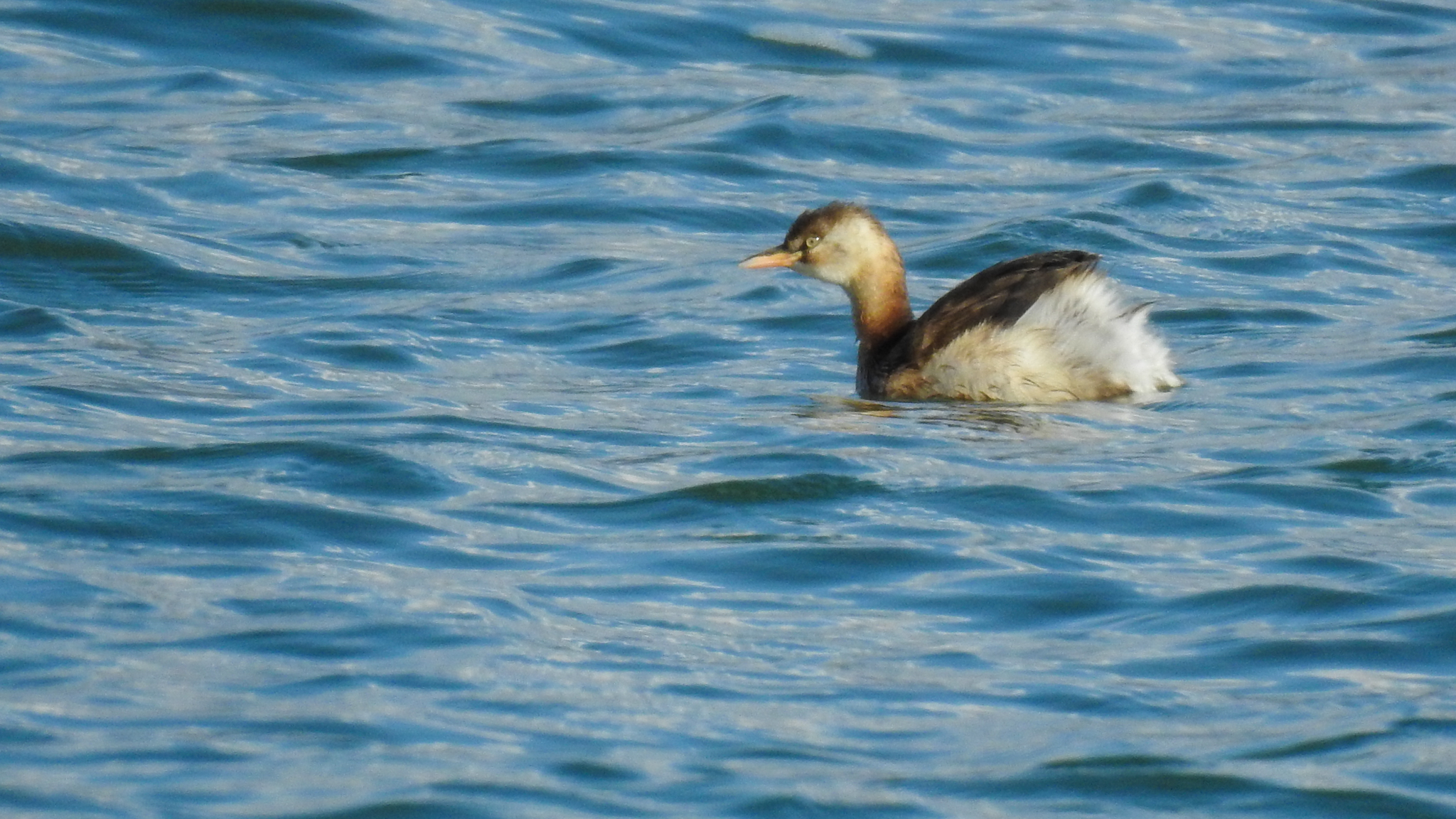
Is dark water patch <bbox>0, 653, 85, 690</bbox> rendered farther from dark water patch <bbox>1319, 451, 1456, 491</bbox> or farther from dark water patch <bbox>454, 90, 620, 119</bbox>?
dark water patch <bbox>454, 90, 620, 119</bbox>

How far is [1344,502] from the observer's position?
22.6ft

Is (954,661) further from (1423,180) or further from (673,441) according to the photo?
(1423,180)

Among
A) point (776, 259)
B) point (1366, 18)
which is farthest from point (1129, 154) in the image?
point (1366, 18)

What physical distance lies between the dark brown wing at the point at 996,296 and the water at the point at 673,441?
Answer: 298 millimetres

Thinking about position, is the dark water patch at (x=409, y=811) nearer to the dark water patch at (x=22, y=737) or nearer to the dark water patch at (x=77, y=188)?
the dark water patch at (x=22, y=737)

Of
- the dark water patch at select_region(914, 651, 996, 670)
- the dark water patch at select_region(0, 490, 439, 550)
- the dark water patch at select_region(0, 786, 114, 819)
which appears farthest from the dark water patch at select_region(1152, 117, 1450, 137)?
the dark water patch at select_region(0, 786, 114, 819)

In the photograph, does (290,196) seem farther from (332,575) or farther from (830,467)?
(332,575)

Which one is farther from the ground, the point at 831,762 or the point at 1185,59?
the point at 1185,59

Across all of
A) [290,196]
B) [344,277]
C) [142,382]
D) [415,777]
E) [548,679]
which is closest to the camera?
[415,777]

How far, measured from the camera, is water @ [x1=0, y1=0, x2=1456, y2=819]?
469cm

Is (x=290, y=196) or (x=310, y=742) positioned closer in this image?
(x=310, y=742)

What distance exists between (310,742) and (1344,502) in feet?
11.4

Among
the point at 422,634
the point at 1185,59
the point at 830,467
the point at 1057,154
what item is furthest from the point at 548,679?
the point at 1185,59

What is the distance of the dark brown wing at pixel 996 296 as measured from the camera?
8102mm
